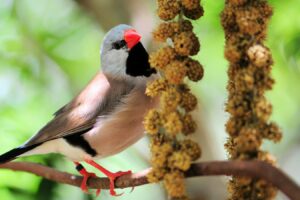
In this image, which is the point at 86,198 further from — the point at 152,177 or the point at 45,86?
the point at 152,177

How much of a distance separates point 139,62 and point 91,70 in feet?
2.59

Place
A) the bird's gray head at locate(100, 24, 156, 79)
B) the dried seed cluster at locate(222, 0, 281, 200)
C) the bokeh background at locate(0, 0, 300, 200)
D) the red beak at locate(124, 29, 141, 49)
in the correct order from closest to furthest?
the dried seed cluster at locate(222, 0, 281, 200) → the red beak at locate(124, 29, 141, 49) → the bird's gray head at locate(100, 24, 156, 79) → the bokeh background at locate(0, 0, 300, 200)

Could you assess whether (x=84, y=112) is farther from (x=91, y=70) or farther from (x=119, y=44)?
(x=91, y=70)

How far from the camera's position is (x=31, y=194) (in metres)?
1.65

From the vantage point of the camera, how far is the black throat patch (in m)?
1.29

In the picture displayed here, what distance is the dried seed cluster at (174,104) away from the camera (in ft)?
2.82

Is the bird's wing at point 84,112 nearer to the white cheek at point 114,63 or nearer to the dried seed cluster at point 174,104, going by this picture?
the white cheek at point 114,63

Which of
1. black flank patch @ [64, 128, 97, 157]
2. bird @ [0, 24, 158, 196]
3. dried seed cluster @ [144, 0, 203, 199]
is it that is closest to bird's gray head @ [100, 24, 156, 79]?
bird @ [0, 24, 158, 196]

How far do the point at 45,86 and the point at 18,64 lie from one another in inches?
4.3

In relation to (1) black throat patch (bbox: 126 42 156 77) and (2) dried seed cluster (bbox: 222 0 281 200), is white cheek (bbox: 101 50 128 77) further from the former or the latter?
(2) dried seed cluster (bbox: 222 0 281 200)

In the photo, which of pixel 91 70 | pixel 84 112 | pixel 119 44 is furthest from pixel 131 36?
pixel 91 70

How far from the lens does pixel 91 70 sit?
6.81 ft

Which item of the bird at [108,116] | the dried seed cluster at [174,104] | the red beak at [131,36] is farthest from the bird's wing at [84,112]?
the dried seed cluster at [174,104]

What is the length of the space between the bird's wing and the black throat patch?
43mm
